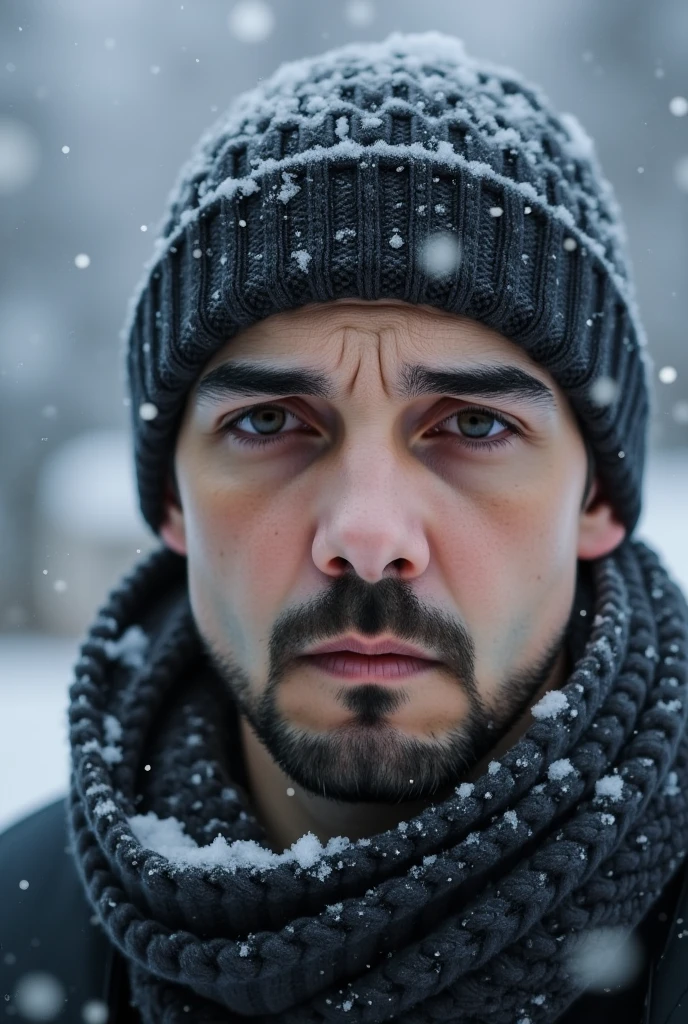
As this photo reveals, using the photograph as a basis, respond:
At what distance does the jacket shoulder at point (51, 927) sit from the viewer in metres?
1.88

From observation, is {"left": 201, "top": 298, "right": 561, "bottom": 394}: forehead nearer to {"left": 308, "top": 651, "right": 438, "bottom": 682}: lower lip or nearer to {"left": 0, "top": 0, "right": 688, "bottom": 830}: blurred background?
{"left": 308, "top": 651, "right": 438, "bottom": 682}: lower lip

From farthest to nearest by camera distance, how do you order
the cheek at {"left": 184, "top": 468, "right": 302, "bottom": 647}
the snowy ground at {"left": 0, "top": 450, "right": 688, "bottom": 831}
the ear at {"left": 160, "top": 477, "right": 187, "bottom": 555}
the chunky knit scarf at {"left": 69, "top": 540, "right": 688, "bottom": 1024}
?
1. the snowy ground at {"left": 0, "top": 450, "right": 688, "bottom": 831}
2. the ear at {"left": 160, "top": 477, "right": 187, "bottom": 555}
3. the cheek at {"left": 184, "top": 468, "right": 302, "bottom": 647}
4. the chunky knit scarf at {"left": 69, "top": 540, "right": 688, "bottom": 1024}

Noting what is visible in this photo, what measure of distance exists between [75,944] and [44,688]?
4.28 meters

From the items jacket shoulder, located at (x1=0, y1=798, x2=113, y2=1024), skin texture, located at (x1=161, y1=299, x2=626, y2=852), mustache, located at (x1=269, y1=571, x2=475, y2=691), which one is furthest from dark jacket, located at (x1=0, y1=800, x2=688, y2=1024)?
mustache, located at (x1=269, y1=571, x2=475, y2=691)

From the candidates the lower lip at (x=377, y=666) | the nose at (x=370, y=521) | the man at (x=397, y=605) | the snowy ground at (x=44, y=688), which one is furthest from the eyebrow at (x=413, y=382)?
the snowy ground at (x=44, y=688)

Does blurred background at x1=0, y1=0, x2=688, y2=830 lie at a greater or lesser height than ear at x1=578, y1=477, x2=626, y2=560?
greater

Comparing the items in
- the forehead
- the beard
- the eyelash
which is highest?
the forehead

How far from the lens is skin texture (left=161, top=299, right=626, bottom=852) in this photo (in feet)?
5.31

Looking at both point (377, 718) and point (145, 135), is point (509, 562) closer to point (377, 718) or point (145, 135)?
point (377, 718)

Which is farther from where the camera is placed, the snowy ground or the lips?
the snowy ground

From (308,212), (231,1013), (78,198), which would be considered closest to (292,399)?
(308,212)

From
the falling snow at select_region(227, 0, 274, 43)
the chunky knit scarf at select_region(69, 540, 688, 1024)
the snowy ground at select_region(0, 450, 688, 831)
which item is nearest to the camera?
the chunky knit scarf at select_region(69, 540, 688, 1024)

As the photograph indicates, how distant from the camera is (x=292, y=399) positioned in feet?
5.71

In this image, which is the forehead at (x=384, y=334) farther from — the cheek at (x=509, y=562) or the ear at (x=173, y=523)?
the ear at (x=173, y=523)
